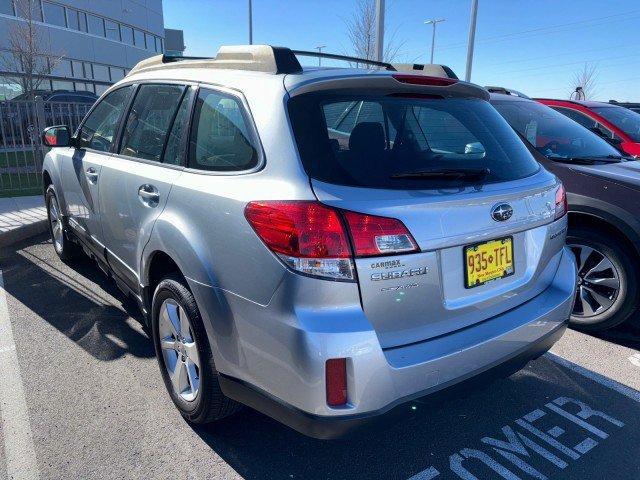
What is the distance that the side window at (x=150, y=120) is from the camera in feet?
9.39

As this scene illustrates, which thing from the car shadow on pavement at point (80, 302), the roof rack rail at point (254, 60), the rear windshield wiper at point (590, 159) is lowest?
the car shadow on pavement at point (80, 302)

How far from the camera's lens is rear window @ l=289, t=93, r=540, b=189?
6.59 ft

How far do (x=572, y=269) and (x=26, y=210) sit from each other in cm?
704

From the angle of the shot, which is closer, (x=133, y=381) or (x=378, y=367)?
(x=378, y=367)

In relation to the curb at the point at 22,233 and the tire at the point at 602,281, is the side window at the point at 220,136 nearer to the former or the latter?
the tire at the point at 602,281

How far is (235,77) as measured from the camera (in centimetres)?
241

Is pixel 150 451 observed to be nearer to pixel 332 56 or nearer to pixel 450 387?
pixel 450 387

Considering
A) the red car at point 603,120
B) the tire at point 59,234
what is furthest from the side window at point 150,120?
the red car at point 603,120

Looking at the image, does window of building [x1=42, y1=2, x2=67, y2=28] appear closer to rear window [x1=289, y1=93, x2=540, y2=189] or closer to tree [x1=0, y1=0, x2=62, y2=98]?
tree [x1=0, y1=0, x2=62, y2=98]

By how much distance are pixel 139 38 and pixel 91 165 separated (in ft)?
126

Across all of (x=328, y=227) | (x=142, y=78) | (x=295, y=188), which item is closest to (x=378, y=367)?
(x=328, y=227)

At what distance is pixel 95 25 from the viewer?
32.3m

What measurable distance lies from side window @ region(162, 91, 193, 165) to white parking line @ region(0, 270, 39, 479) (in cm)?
160

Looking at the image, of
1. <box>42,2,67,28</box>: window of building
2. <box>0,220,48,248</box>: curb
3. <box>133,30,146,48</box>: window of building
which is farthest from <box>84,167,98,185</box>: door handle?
<box>133,30,146,48</box>: window of building
